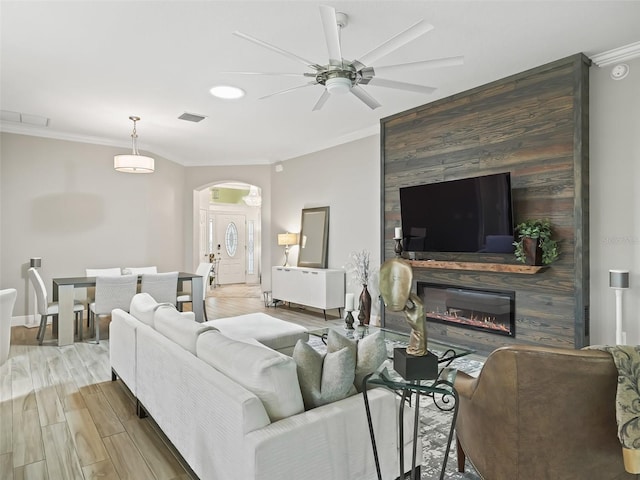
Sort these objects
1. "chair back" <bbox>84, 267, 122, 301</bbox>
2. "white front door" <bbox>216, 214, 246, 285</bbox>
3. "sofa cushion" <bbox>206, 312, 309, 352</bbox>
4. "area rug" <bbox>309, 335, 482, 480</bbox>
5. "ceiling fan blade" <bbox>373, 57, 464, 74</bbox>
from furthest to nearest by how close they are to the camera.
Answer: "white front door" <bbox>216, 214, 246, 285</bbox>, "chair back" <bbox>84, 267, 122, 301</bbox>, "sofa cushion" <bbox>206, 312, 309, 352</bbox>, "ceiling fan blade" <bbox>373, 57, 464, 74</bbox>, "area rug" <bbox>309, 335, 482, 480</bbox>

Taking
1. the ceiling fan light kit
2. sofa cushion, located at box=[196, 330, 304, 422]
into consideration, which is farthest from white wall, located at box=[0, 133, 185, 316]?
sofa cushion, located at box=[196, 330, 304, 422]

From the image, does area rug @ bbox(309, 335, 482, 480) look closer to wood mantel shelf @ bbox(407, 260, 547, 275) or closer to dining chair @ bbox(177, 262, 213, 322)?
wood mantel shelf @ bbox(407, 260, 547, 275)

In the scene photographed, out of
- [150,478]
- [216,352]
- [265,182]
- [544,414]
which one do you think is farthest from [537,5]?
[265,182]

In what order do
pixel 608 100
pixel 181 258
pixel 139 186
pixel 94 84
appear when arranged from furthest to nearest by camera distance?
1. pixel 181 258
2. pixel 139 186
3. pixel 94 84
4. pixel 608 100

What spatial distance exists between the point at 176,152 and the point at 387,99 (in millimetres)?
4130

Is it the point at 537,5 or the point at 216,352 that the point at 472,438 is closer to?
the point at 216,352

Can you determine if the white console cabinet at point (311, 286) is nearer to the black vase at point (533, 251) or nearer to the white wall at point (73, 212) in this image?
the white wall at point (73, 212)

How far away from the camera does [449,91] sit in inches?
164

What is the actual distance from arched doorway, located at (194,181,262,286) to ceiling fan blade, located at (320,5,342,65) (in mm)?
7892

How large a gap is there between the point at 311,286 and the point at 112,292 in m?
2.70

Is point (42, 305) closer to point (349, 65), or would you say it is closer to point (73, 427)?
point (73, 427)

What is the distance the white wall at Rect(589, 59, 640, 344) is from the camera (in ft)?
10.5

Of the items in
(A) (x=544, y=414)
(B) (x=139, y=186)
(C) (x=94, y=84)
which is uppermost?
(C) (x=94, y=84)

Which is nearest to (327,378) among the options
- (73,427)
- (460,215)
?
(73,427)
